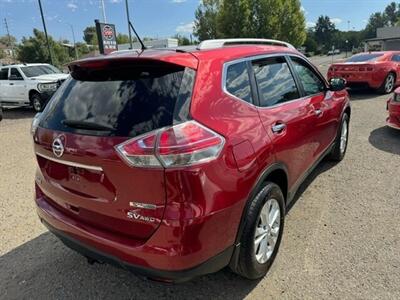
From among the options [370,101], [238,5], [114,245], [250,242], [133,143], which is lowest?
[370,101]

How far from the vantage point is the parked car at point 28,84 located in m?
12.2

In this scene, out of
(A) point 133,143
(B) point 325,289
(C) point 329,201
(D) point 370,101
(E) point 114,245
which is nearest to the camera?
(A) point 133,143

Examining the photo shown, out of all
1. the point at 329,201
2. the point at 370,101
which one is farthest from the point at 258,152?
the point at 370,101

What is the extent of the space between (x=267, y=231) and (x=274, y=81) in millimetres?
1291

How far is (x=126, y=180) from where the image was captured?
6.95ft

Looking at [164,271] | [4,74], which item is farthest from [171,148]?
[4,74]

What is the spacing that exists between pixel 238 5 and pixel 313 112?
129 feet

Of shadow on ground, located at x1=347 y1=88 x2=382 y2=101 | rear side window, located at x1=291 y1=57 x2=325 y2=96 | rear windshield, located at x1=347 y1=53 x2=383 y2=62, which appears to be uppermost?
rear side window, located at x1=291 y1=57 x2=325 y2=96

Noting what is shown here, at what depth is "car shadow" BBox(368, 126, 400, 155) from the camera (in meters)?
5.97

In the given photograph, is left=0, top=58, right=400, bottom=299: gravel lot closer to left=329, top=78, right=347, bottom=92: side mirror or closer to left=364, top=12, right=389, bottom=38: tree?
left=329, top=78, right=347, bottom=92: side mirror

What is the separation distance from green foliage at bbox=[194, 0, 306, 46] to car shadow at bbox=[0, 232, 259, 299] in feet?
130

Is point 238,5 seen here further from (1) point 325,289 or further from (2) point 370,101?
(1) point 325,289

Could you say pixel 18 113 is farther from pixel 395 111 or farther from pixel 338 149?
pixel 395 111

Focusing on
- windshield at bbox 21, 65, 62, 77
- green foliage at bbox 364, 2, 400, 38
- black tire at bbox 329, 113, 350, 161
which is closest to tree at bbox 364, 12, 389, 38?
green foliage at bbox 364, 2, 400, 38
